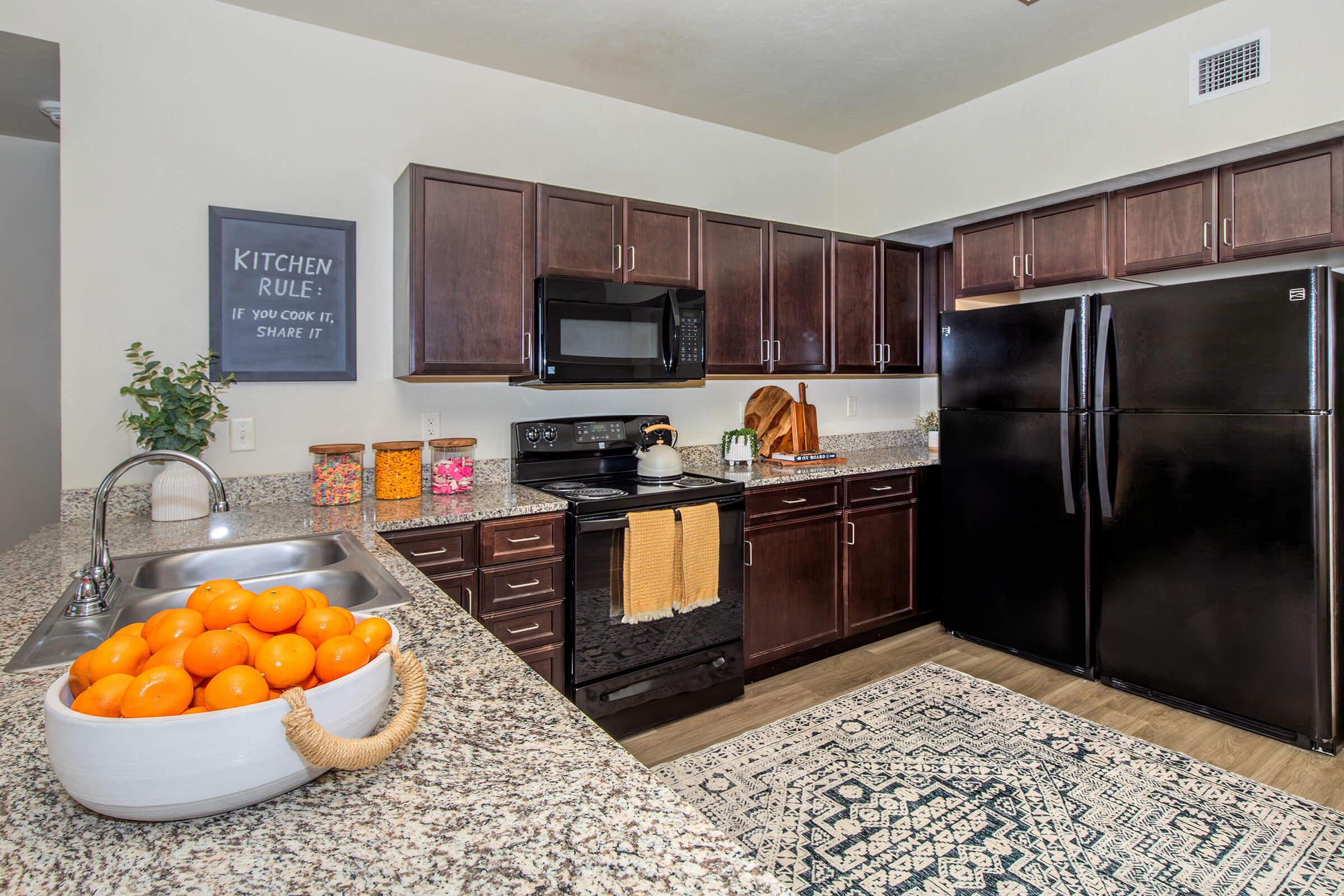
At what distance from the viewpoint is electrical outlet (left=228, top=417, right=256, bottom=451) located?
2.46 m

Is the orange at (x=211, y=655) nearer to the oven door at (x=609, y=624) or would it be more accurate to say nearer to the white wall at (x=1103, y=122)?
the oven door at (x=609, y=624)

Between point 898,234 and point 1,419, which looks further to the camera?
point 898,234

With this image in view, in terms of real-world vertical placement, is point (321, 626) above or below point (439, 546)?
above

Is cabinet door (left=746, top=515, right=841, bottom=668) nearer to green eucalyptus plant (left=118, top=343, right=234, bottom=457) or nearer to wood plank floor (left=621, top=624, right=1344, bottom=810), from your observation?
wood plank floor (left=621, top=624, right=1344, bottom=810)

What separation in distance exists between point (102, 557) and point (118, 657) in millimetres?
818

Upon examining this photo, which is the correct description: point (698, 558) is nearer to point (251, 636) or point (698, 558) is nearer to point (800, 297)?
point (800, 297)

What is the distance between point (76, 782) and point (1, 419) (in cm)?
356

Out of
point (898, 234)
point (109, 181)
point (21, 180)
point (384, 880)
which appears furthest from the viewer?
point (898, 234)

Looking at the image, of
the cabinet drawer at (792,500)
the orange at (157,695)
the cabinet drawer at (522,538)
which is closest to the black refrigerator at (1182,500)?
the cabinet drawer at (792,500)

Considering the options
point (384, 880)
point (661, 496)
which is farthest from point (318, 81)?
point (384, 880)

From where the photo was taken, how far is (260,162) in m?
2.50

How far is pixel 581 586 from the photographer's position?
8.07ft

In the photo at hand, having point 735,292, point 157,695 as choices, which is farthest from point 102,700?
point 735,292

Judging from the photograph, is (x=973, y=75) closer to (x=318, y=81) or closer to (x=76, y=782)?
(x=318, y=81)
